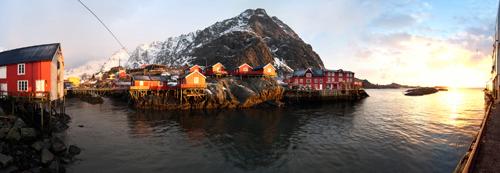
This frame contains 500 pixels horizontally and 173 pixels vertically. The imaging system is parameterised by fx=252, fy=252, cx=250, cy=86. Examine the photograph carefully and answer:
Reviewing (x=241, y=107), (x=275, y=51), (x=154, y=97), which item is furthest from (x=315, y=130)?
(x=275, y=51)

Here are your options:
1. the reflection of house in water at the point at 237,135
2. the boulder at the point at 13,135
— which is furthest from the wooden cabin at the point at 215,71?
the boulder at the point at 13,135

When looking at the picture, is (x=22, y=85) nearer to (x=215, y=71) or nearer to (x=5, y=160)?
(x=5, y=160)

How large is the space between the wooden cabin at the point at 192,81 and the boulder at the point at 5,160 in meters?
40.5

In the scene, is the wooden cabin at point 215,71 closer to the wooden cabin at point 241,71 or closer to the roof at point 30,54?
the wooden cabin at point 241,71

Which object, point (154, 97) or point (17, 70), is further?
point (154, 97)

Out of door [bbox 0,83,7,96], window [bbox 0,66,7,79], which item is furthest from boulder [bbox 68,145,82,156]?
window [bbox 0,66,7,79]

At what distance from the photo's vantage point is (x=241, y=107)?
59781 millimetres

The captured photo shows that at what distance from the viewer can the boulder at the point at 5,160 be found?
15632 mm

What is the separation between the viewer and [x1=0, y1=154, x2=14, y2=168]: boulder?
15632mm

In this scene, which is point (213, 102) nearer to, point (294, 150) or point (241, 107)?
point (241, 107)

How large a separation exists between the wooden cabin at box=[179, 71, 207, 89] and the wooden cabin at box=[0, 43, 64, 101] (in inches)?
1010

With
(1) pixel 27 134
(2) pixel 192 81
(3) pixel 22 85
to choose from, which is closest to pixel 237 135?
(1) pixel 27 134

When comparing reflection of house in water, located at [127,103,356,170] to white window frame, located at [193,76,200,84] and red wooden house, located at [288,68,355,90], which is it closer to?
white window frame, located at [193,76,200,84]

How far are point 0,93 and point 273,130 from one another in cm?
3523
